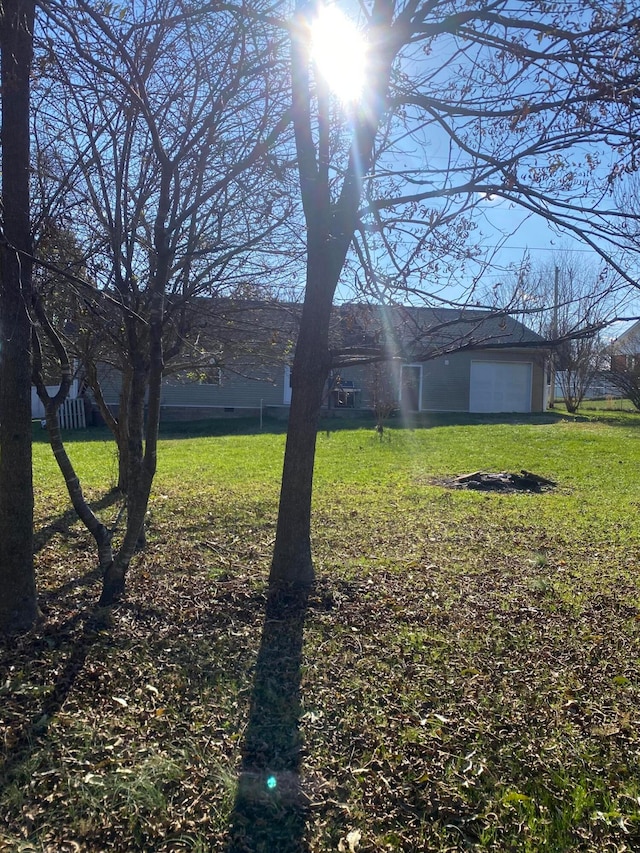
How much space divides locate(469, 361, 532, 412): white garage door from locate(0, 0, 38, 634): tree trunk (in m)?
23.1

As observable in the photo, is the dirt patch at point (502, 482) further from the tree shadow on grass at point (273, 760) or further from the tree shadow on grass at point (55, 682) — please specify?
the tree shadow on grass at point (55, 682)

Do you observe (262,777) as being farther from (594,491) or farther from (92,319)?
(594,491)

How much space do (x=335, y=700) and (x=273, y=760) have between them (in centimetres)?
60

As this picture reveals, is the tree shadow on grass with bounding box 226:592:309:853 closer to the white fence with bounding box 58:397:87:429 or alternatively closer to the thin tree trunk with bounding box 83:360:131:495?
the thin tree trunk with bounding box 83:360:131:495

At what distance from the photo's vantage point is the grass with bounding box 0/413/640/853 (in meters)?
2.51

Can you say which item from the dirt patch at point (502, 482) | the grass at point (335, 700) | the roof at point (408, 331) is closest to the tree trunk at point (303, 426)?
the roof at point (408, 331)

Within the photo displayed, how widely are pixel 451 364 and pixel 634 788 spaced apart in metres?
23.5

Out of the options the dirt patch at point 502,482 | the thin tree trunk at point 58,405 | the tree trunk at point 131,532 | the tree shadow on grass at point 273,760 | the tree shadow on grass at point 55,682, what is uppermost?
the thin tree trunk at point 58,405

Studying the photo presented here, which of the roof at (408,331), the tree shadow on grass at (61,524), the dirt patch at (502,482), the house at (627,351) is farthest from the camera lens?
the house at (627,351)

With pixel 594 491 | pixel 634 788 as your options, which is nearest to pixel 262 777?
pixel 634 788

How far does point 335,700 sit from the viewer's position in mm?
3402

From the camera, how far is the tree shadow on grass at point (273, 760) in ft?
8.01

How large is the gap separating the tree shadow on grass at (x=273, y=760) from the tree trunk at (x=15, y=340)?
5.24 ft

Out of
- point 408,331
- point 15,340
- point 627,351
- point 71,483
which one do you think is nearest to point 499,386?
point 627,351
